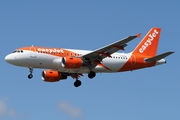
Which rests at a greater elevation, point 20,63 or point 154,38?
point 154,38

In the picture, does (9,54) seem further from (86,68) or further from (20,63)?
(86,68)

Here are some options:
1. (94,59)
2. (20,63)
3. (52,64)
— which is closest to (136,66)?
(94,59)

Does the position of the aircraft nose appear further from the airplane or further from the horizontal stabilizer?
the horizontal stabilizer

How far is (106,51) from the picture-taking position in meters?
43.9

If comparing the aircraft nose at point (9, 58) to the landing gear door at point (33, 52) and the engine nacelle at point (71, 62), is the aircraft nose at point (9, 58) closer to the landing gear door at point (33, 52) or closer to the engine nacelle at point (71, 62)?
the landing gear door at point (33, 52)

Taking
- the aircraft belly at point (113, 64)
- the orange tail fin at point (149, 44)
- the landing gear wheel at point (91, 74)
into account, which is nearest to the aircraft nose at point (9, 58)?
the landing gear wheel at point (91, 74)

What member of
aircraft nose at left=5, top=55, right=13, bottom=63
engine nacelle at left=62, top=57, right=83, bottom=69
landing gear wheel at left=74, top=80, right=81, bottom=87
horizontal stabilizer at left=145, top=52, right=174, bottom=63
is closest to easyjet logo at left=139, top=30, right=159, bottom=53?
horizontal stabilizer at left=145, top=52, right=174, bottom=63

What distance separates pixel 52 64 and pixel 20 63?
4037mm

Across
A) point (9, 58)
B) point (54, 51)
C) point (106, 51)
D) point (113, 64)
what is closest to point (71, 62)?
point (54, 51)

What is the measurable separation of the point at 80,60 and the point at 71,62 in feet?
4.59

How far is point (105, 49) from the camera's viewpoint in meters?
43.1

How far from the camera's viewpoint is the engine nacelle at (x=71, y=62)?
142 ft

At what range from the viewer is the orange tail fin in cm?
5144

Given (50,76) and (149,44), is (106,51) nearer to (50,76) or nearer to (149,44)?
(50,76)
